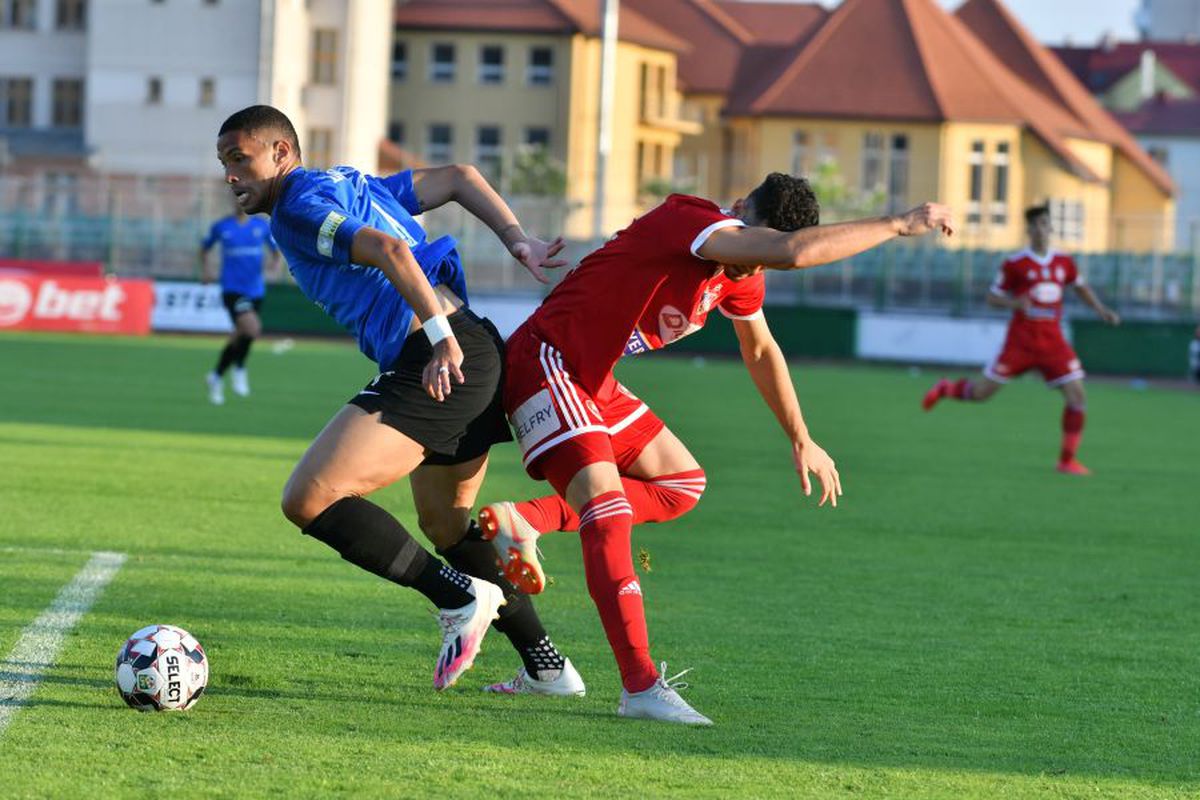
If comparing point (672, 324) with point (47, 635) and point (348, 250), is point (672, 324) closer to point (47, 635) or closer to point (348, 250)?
point (348, 250)

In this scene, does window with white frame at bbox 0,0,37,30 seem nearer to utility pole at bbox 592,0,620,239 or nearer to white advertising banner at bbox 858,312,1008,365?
utility pole at bbox 592,0,620,239

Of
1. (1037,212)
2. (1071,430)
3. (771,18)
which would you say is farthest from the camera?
(771,18)

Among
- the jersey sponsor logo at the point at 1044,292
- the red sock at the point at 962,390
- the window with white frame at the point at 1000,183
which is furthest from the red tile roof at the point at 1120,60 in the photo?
the jersey sponsor logo at the point at 1044,292

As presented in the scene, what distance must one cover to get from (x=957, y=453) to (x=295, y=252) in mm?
12888

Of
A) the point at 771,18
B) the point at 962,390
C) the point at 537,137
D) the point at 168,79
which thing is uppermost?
the point at 771,18

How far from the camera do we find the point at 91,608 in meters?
8.17

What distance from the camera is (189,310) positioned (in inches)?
1425

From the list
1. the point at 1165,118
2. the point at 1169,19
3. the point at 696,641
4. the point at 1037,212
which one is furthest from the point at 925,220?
the point at 1169,19

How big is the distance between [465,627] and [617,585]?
1.74 ft

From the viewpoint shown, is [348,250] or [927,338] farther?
[927,338]

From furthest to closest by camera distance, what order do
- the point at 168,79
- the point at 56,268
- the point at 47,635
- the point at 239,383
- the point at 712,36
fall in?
the point at 712,36
the point at 168,79
the point at 56,268
the point at 239,383
the point at 47,635

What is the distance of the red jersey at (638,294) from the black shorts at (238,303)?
15.0 meters

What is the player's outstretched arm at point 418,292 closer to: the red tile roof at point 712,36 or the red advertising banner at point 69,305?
the red advertising banner at point 69,305

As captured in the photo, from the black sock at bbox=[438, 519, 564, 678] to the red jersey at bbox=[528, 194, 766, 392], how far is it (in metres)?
0.69
